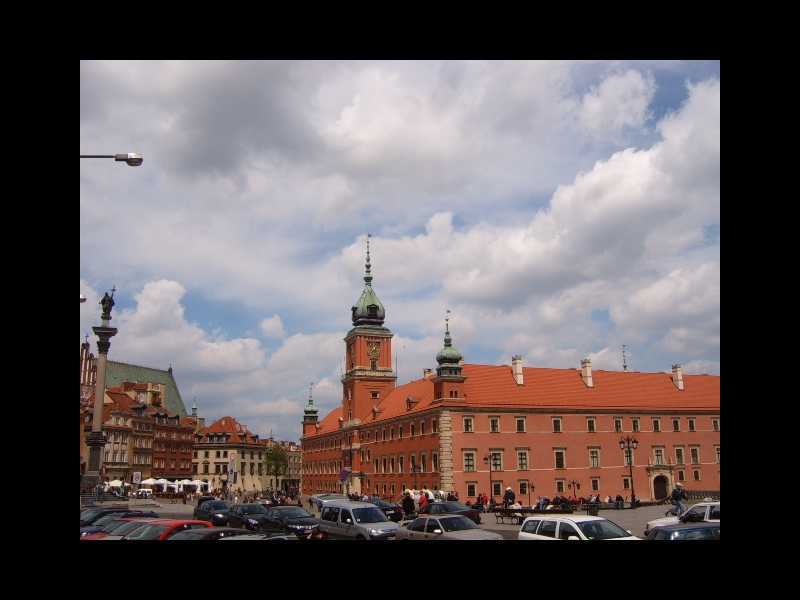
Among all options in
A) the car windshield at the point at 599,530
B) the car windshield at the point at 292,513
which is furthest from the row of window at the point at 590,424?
the car windshield at the point at 599,530

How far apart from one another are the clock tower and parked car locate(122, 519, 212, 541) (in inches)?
2525

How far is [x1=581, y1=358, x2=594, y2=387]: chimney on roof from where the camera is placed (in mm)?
67000

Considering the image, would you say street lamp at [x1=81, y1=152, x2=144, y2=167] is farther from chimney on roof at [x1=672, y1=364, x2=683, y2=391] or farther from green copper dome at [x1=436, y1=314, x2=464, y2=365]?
chimney on roof at [x1=672, y1=364, x2=683, y2=391]

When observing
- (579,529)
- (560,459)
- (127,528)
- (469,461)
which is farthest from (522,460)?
(127,528)

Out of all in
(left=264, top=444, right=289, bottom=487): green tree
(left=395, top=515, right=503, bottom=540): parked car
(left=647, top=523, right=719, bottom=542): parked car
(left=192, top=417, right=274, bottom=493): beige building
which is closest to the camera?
(left=647, top=523, right=719, bottom=542): parked car

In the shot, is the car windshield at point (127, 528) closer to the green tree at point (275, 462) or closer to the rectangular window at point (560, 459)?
the rectangular window at point (560, 459)

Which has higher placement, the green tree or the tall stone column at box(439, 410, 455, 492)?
the tall stone column at box(439, 410, 455, 492)

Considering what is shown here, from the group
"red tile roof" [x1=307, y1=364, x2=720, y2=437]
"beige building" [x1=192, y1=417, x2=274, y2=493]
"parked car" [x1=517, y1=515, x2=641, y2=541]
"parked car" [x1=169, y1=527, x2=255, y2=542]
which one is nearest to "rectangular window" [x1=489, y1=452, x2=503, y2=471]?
"red tile roof" [x1=307, y1=364, x2=720, y2=437]

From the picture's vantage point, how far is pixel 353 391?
83.0m

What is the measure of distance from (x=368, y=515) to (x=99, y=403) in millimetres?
26649

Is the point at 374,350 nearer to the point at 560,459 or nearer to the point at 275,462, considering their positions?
the point at 560,459

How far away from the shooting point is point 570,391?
2564 inches

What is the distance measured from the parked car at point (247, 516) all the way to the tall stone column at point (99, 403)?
1756cm
